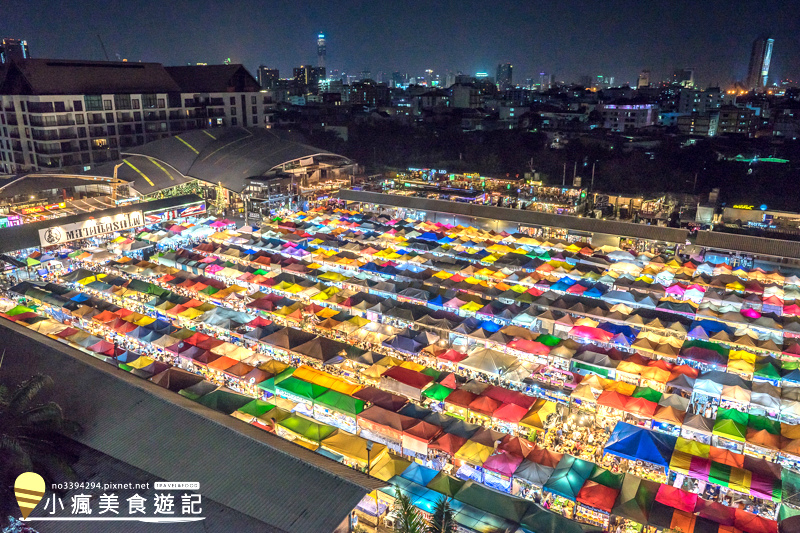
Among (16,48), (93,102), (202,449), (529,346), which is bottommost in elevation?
(529,346)

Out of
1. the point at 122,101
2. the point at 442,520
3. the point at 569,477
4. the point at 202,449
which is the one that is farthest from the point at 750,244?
the point at 122,101

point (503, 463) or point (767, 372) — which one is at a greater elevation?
point (767, 372)

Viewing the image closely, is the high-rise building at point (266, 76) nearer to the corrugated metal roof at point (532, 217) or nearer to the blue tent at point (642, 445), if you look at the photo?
the corrugated metal roof at point (532, 217)

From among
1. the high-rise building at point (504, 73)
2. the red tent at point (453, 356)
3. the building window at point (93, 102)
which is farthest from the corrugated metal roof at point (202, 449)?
the high-rise building at point (504, 73)

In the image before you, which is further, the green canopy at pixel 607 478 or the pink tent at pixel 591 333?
the pink tent at pixel 591 333

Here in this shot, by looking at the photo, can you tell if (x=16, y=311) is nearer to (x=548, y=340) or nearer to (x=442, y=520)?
(x=442, y=520)

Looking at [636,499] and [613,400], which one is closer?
[636,499]

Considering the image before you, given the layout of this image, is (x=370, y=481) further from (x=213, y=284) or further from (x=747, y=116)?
(x=747, y=116)
